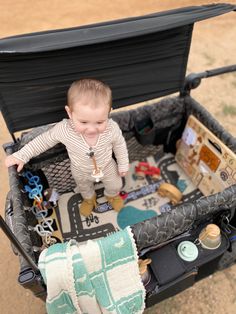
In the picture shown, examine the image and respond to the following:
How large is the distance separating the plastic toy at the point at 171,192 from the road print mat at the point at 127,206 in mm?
34

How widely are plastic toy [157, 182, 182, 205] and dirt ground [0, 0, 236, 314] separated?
0.44 metres

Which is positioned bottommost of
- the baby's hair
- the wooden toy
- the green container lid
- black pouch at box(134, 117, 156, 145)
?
the green container lid

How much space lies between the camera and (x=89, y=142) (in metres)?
1.31

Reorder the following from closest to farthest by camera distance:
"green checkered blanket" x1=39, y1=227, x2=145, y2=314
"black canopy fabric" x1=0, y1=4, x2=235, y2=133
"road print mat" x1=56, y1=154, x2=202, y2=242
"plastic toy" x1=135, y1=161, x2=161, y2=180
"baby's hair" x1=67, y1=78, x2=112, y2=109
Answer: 1. "green checkered blanket" x1=39, y1=227, x2=145, y2=314
2. "black canopy fabric" x1=0, y1=4, x2=235, y2=133
3. "baby's hair" x1=67, y1=78, x2=112, y2=109
4. "road print mat" x1=56, y1=154, x2=202, y2=242
5. "plastic toy" x1=135, y1=161, x2=161, y2=180

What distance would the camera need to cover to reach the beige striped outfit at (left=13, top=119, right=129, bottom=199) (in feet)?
4.27

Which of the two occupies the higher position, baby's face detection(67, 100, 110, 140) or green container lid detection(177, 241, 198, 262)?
baby's face detection(67, 100, 110, 140)

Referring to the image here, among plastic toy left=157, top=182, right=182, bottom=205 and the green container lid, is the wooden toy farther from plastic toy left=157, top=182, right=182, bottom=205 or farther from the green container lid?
the green container lid

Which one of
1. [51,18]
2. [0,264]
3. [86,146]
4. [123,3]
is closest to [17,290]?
[0,264]

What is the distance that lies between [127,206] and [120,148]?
41 centimetres

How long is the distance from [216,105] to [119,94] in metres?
1.33

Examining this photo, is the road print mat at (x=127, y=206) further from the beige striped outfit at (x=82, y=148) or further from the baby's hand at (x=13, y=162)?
the baby's hand at (x=13, y=162)

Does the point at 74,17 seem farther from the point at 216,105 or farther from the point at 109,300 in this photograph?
the point at 109,300

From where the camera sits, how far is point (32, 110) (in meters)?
1.29

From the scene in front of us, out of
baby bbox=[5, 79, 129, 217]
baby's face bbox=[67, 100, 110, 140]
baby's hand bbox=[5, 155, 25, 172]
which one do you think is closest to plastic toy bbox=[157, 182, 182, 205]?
baby bbox=[5, 79, 129, 217]
